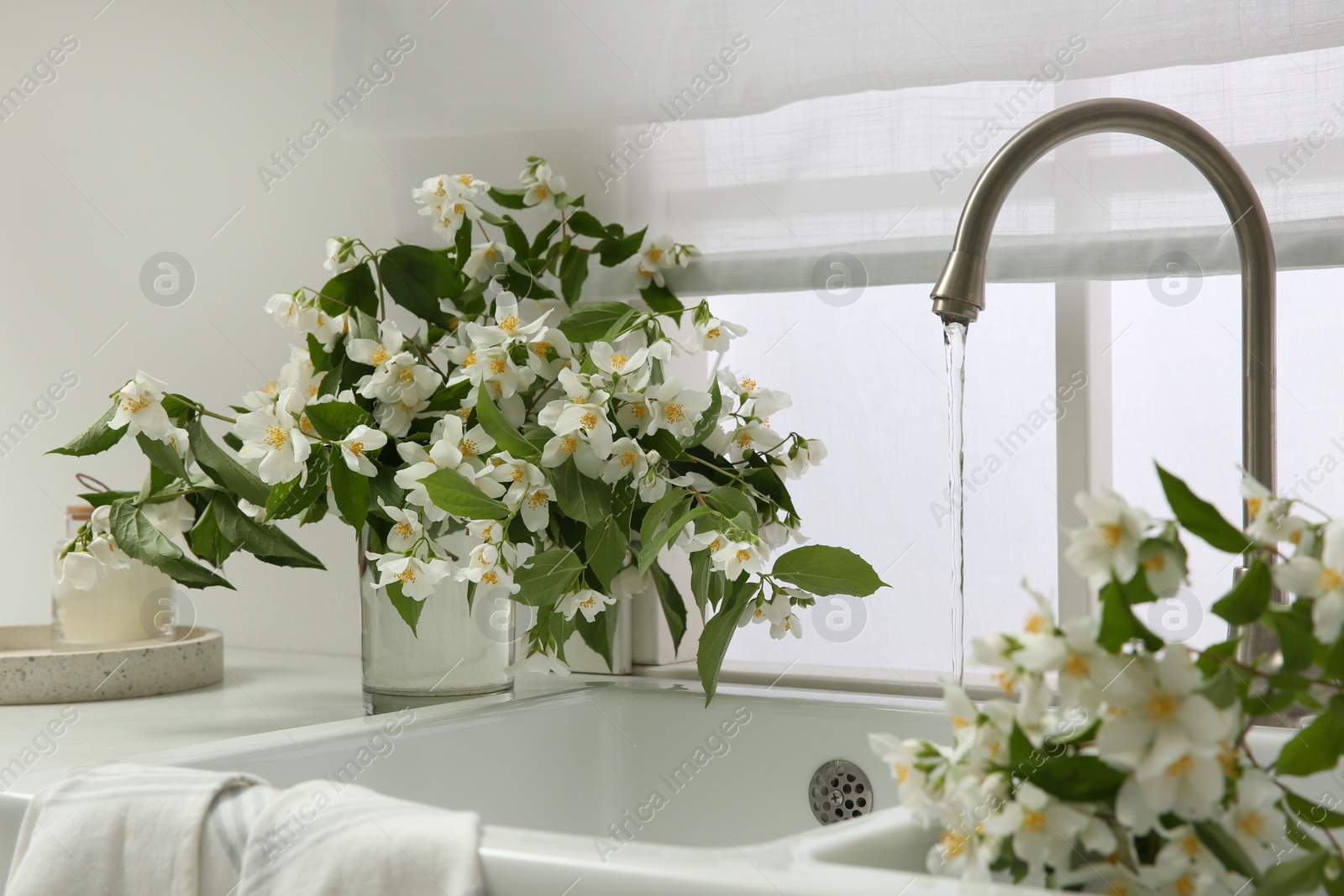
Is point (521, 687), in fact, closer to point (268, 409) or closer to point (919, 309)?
point (268, 409)

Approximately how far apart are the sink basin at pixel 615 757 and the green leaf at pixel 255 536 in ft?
0.53

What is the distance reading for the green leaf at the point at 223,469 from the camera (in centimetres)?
92

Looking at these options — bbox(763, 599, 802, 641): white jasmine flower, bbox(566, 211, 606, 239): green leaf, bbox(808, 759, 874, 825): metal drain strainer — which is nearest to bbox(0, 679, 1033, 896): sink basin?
bbox(808, 759, 874, 825): metal drain strainer

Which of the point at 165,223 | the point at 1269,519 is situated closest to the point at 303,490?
the point at 1269,519

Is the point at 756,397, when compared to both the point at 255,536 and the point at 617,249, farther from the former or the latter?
the point at 255,536

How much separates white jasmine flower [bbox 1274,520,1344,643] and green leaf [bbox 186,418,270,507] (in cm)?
73

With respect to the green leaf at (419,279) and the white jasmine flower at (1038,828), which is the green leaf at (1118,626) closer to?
the white jasmine flower at (1038,828)

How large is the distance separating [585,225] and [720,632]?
1.42 ft

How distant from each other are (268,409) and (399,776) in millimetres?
295

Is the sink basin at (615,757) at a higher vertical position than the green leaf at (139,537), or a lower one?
lower

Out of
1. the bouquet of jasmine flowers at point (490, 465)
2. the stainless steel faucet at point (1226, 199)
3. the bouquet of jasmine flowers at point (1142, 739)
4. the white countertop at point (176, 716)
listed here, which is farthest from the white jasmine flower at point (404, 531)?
the bouquet of jasmine flowers at point (1142, 739)

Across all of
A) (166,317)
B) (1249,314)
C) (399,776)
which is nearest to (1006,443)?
(1249,314)

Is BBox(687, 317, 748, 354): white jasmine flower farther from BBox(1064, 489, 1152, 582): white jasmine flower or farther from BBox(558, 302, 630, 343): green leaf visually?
BBox(1064, 489, 1152, 582): white jasmine flower

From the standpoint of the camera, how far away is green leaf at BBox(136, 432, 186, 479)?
2.96ft
